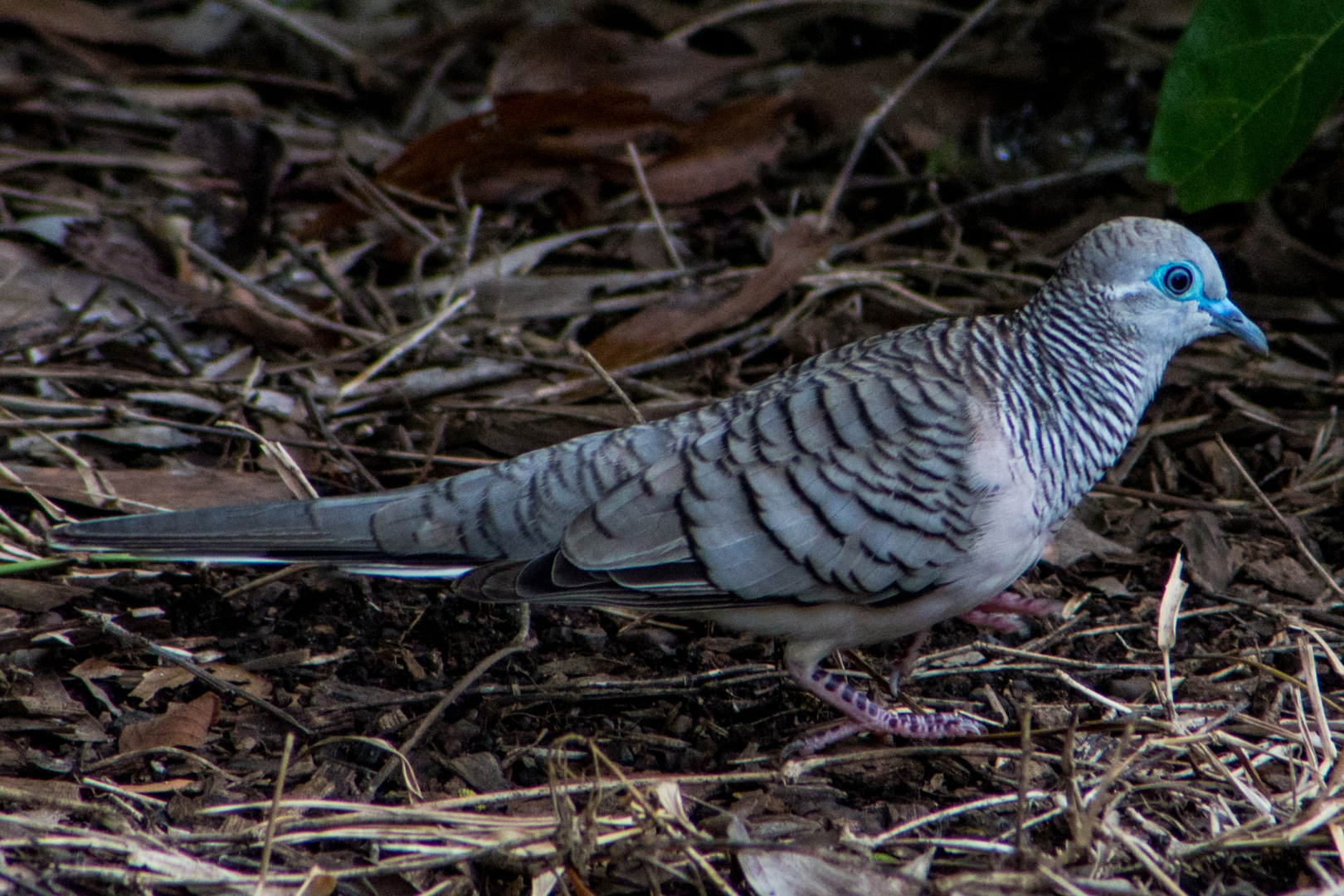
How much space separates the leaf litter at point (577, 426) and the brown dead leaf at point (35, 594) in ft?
0.04

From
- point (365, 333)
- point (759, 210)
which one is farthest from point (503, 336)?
point (759, 210)

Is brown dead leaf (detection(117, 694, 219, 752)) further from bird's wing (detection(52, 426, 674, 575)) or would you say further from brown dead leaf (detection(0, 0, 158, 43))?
brown dead leaf (detection(0, 0, 158, 43))

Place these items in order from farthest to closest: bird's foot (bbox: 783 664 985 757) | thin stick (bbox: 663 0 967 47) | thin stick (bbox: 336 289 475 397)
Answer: thin stick (bbox: 663 0 967 47) → thin stick (bbox: 336 289 475 397) → bird's foot (bbox: 783 664 985 757)

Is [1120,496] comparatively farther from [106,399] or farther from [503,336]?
[106,399]

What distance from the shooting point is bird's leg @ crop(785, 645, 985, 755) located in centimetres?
324

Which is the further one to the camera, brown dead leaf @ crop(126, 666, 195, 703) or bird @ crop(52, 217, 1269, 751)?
brown dead leaf @ crop(126, 666, 195, 703)

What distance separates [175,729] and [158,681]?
22 cm

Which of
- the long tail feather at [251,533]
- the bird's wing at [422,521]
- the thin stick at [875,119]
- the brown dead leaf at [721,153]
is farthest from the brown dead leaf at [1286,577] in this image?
the brown dead leaf at [721,153]

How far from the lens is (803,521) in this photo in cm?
319

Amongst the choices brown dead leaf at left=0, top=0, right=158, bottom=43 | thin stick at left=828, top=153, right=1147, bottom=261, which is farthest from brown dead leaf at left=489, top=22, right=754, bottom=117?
brown dead leaf at left=0, top=0, right=158, bottom=43

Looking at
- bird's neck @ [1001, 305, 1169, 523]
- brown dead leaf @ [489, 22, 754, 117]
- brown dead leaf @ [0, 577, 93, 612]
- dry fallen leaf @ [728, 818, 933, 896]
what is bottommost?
brown dead leaf @ [0, 577, 93, 612]

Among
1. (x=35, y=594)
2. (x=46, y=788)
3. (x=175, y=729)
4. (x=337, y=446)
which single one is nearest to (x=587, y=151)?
(x=337, y=446)

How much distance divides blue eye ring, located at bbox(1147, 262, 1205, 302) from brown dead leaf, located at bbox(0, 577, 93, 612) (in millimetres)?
3090

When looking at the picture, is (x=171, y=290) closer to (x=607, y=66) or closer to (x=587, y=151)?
(x=587, y=151)
